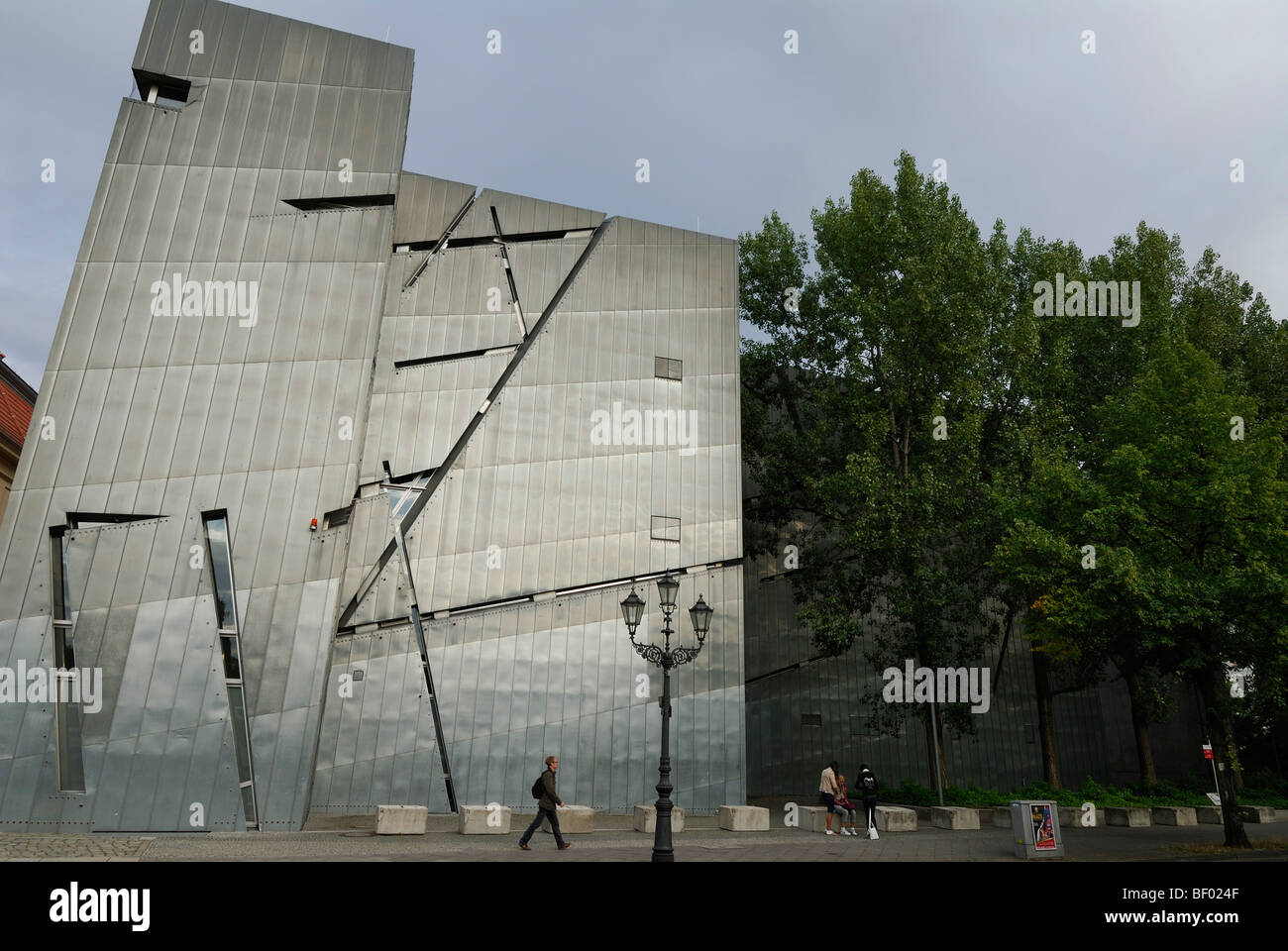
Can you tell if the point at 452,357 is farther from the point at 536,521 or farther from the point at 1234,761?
the point at 1234,761

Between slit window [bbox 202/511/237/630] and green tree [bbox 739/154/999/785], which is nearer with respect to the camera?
slit window [bbox 202/511/237/630]

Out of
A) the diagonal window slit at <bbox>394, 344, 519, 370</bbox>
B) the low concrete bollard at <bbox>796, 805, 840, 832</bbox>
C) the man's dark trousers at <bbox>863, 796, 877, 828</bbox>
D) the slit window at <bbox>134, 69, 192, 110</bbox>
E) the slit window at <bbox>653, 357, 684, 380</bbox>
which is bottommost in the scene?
the low concrete bollard at <bbox>796, 805, 840, 832</bbox>

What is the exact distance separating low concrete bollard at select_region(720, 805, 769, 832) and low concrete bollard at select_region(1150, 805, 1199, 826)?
11.7 meters

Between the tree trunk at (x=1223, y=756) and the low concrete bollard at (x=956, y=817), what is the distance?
5226mm

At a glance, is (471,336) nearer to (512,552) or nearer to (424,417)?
(424,417)

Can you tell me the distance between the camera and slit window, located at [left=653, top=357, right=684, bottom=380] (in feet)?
76.1

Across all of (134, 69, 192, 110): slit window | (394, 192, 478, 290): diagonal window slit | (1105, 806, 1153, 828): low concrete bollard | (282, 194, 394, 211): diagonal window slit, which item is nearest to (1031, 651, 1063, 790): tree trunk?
(1105, 806, 1153, 828): low concrete bollard

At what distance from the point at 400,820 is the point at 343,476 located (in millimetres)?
7272

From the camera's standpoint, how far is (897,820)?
66.4 ft

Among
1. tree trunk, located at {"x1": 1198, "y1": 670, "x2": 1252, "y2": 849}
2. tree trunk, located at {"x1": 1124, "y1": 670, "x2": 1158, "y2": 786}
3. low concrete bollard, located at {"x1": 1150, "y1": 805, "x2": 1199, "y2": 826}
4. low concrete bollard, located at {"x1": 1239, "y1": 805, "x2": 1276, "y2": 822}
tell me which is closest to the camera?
tree trunk, located at {"x1": 1198, "y1": 670, "x2": 1252, "y2": 849}

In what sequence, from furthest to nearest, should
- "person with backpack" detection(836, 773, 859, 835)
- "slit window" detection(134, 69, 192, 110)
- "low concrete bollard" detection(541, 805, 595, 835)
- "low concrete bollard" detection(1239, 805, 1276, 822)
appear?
"low concrete bollard" detection(1239, 805, 1276, 822) → "slit window" detection(134, 69, 192, 110) → "person with backpack" detection(836, 773, 859, 835) → "low concrete bollard" detection(541, 805, 595, 835)

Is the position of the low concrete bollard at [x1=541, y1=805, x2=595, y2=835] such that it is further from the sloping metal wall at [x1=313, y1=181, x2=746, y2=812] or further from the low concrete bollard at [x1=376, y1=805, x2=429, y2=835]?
the low concrete bollard at [x1=376, y1=805, x2=429, y2=835]
